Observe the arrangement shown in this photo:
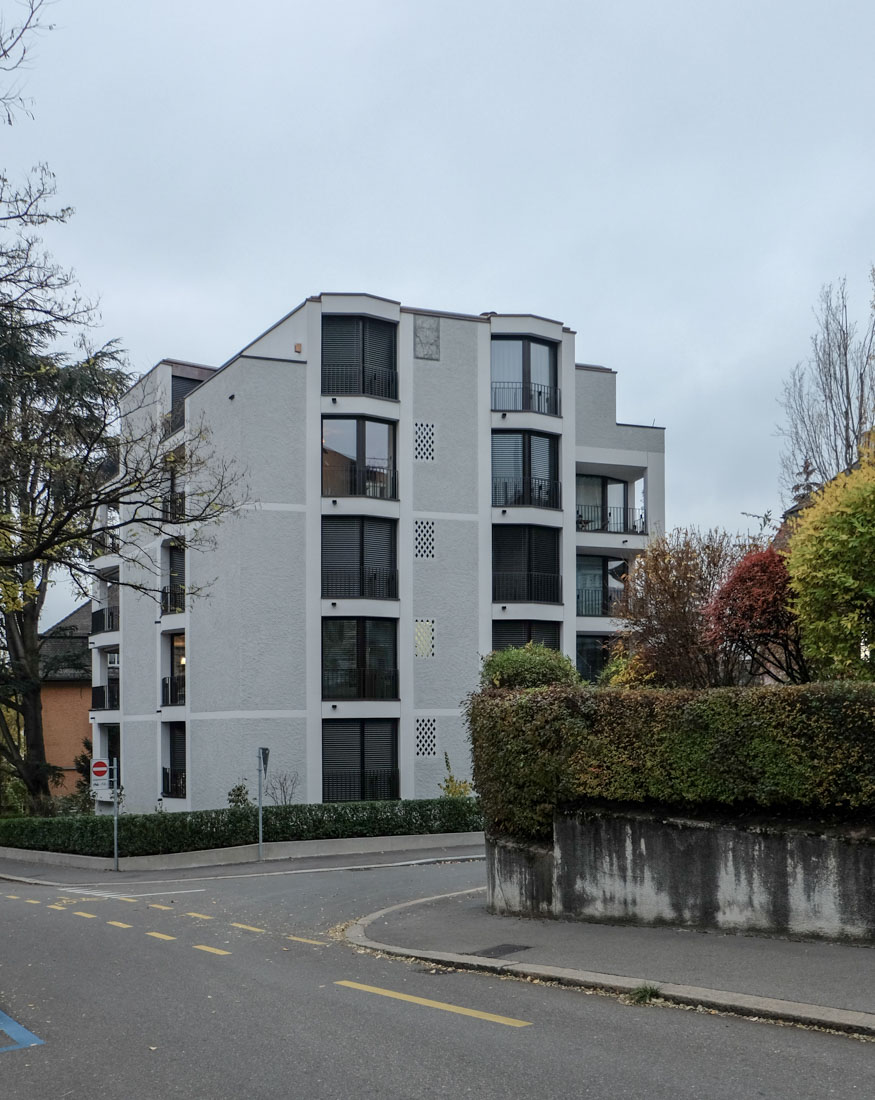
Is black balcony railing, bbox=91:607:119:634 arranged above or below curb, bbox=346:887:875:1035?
above

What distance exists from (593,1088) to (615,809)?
6485 millimetres

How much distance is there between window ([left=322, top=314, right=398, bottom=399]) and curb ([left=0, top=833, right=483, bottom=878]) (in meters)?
13.7

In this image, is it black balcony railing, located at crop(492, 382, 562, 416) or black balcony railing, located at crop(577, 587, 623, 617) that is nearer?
black balcony railing, located at crop(492, 382, 562, 416)

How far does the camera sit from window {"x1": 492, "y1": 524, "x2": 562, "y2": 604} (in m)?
37.7

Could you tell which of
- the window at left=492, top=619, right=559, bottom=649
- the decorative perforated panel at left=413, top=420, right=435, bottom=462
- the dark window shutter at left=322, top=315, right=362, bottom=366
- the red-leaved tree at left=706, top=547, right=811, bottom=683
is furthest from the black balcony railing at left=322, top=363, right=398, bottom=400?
the red-leaved tree at left=706, top=547, right=811, bottom=683

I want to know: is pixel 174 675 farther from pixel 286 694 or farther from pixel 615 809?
pixel 615 809

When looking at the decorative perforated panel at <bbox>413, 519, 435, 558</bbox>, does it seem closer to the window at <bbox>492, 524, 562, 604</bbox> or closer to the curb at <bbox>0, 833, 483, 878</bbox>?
the window at <bbox>492, 524, 562, 604</bbox>

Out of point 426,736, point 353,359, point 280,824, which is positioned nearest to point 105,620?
point 426,736

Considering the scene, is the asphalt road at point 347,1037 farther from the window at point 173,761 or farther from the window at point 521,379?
the window at point 521,379

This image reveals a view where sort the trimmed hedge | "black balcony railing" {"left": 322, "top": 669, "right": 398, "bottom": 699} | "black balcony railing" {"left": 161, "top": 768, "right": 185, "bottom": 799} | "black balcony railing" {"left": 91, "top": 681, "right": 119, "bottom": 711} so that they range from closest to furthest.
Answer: the trimmed hedge, "black balcony railing" {"left": 322, "top": 669, "right": 398, "bottom": 699}, "black balcony railing" {"left": 161, "top": 768, "right": 185, "bottom": 799}, "black balcony railing" {"left": 91, "top": 681, "right": 119, "bottom": 711}

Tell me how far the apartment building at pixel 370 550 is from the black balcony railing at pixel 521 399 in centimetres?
7

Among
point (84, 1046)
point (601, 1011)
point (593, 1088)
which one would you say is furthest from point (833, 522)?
point (84, 1046)

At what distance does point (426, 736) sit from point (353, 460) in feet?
29.4

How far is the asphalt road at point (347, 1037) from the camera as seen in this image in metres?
6.95
